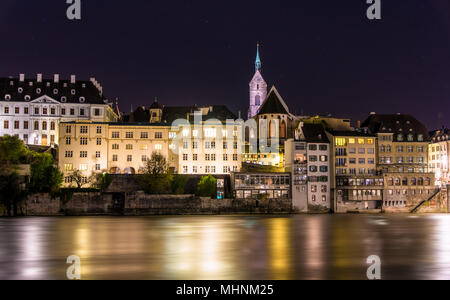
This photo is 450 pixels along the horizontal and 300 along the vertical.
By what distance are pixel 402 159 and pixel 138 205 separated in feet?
167

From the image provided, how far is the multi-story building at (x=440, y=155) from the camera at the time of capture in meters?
106

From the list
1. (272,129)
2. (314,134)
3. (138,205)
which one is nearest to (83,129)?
(138,205)

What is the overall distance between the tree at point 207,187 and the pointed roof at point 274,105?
37.0 m

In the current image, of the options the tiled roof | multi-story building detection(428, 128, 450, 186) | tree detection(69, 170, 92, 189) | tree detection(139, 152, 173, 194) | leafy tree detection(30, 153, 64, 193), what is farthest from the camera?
multi-story building detection(428, 128, 450, 186)

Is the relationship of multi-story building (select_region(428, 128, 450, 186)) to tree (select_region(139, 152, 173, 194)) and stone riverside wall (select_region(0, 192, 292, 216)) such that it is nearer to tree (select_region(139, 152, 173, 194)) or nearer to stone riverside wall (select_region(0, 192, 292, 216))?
stone riverside wall (select_region(0, 192, 292, 216))

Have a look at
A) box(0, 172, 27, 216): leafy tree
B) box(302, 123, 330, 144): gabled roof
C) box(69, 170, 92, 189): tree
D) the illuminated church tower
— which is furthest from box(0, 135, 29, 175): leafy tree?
the illuminated church tower

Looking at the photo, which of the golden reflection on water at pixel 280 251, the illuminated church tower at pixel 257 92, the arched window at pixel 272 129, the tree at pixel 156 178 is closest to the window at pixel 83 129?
the tree at pixel 156 178

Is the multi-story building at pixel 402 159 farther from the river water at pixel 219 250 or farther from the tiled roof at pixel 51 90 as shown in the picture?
the tiled roof at pixel 51 90

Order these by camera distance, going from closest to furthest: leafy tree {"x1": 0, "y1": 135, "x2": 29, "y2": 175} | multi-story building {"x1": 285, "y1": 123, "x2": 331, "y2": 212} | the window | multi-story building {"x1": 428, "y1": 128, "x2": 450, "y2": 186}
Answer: leafy tree {"x1": 0, "y1": 135, "x2": 29, "y2": 175} < multi-story building {"x1": 285, "y1": 123, "x2": 331, "y2": 212} < the window < multi-story building {"x1": 428, "y1": 128, "x2": 450, "y2": 186}

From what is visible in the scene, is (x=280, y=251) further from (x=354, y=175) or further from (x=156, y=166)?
(x=354, y=175)

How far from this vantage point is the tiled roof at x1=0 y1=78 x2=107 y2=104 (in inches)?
3506

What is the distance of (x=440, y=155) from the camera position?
10956 centimetres

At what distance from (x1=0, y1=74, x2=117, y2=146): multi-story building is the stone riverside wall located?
2269 cm
